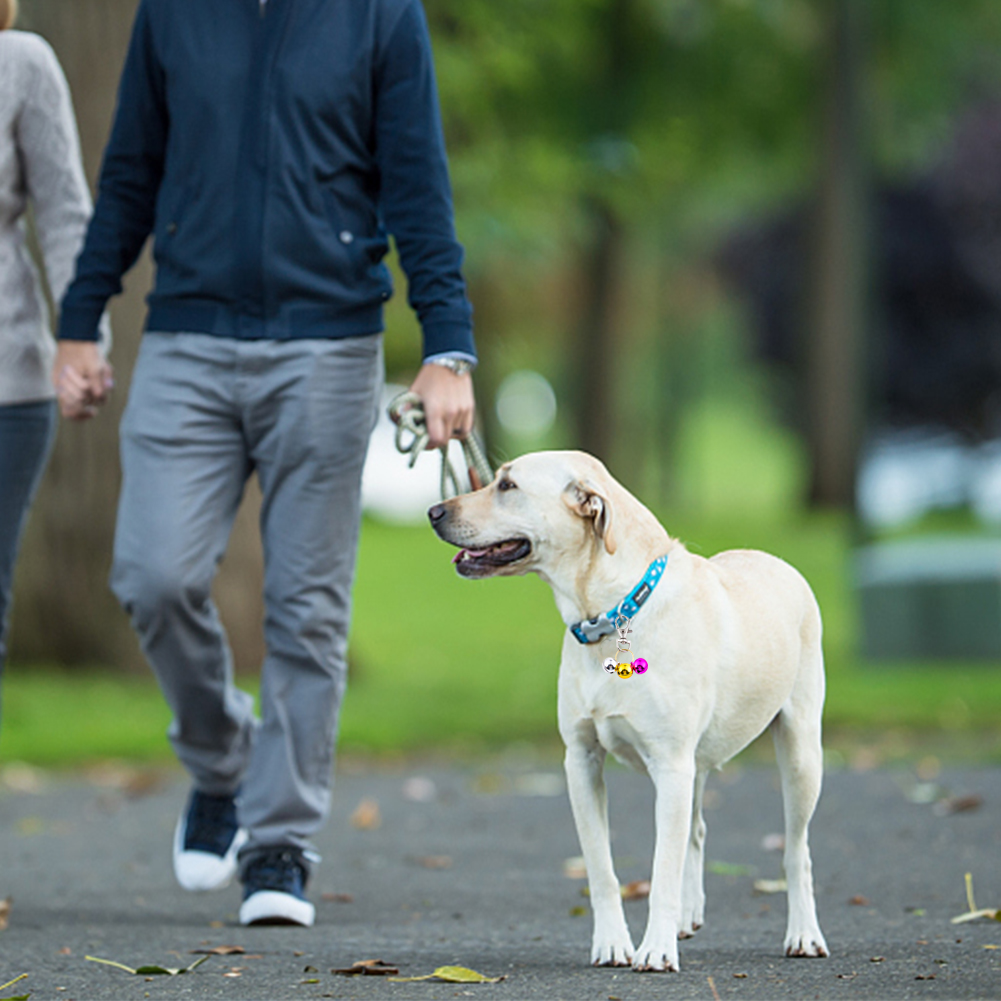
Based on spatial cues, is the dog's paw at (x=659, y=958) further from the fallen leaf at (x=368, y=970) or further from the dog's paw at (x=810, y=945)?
the fallen leaf at (x=368, y=970)

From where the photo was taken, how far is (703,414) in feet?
169

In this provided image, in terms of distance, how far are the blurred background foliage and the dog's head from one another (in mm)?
5516

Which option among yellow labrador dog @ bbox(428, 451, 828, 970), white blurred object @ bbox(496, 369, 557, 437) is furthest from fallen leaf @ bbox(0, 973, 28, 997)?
white blurred object @ bbox(496, 369, 557, 437)

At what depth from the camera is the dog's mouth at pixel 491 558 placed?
3.82 m

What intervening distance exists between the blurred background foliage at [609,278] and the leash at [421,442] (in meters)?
4.88

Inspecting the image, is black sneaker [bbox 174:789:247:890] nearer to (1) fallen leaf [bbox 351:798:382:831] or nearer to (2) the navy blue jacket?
(2) the navy blue jacket

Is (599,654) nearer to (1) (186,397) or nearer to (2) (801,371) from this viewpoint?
(1) (186,397)

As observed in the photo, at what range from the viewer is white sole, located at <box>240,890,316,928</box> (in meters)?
4.68

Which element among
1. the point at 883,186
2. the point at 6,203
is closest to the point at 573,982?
the point at 6,203

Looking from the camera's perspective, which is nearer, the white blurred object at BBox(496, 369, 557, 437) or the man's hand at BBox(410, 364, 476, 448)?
the man's hand at BBox(410, 364, 476, 448)

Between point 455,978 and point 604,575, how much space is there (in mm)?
886

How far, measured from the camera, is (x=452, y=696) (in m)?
10.9

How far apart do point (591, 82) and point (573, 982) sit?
19186 mm

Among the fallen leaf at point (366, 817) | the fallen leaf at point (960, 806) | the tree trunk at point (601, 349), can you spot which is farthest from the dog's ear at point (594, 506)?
the tree trunk at point (601, 349)
